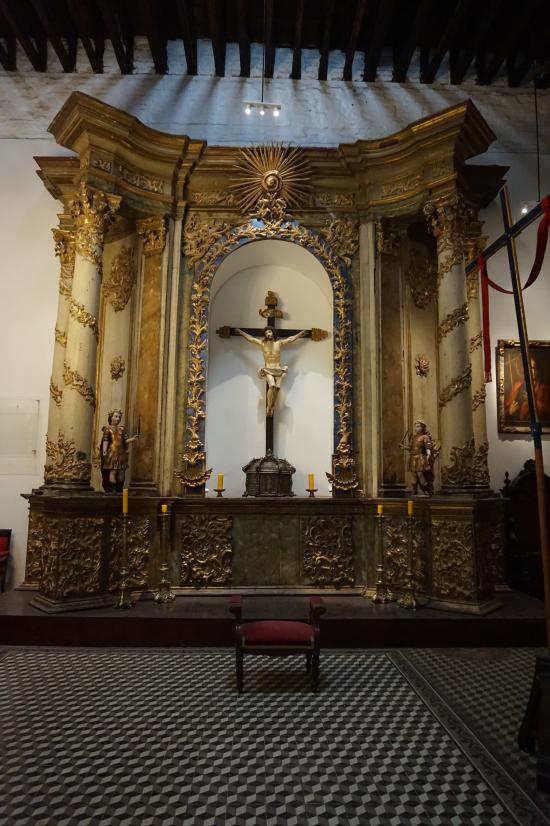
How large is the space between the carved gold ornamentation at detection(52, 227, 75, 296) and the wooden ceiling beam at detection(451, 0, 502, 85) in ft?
20.4

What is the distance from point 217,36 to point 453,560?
774cm

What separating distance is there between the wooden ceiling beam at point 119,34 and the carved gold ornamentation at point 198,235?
2.69 meters

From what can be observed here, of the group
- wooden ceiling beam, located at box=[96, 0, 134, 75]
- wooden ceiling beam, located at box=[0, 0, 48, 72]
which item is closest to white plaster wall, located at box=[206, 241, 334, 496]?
wooden ceiling beam, located at box=[96, 0, 134, 75]

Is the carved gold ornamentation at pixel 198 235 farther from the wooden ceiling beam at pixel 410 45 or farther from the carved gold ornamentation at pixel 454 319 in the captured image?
the wooden ceiling beam at pixel 410 45

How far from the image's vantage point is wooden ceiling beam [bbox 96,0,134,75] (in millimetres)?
7305

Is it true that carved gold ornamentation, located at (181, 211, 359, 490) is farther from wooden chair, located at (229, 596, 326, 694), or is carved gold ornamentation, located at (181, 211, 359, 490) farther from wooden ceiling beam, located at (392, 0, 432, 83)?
wooden ceiling beam, located at (392, 0, 432, 83)

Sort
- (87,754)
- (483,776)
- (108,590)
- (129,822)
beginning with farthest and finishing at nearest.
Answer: (108,590), (87,754), (483,776), (129,822)

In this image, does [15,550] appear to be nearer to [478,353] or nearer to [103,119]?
[103,119]

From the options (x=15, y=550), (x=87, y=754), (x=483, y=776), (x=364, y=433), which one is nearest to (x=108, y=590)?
(x=15, y=550)

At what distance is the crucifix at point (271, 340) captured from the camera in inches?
303

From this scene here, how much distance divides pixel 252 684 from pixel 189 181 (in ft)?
20.5

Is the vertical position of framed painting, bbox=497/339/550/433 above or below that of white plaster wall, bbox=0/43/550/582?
below

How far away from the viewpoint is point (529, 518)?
24.3 ft

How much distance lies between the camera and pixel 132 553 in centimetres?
655
